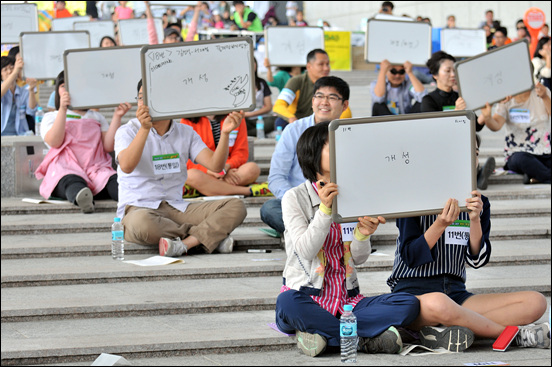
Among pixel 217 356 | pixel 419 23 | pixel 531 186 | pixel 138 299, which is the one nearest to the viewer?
pixel 217 356

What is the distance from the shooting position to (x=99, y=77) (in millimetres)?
7469

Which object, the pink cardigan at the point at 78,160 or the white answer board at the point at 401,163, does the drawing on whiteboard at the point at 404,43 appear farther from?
the white answer board at the point at 401,163

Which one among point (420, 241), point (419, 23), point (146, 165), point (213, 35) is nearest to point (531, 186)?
point (419, 23)

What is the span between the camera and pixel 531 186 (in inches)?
358

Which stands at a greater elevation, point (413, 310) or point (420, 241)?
point (420, 241)

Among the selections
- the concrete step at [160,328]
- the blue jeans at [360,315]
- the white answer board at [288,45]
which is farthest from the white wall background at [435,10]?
the blue jeans at [360,315]

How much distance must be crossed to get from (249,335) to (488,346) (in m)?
1.29

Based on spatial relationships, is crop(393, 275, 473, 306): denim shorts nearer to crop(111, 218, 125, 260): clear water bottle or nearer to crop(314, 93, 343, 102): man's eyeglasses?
crop(314, 93, 343, 102): man's eyeglasses

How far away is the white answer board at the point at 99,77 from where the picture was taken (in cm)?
748

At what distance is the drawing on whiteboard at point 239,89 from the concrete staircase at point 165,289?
3.62 ft

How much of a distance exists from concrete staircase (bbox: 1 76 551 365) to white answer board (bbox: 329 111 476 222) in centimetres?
78

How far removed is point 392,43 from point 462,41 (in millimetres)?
3053

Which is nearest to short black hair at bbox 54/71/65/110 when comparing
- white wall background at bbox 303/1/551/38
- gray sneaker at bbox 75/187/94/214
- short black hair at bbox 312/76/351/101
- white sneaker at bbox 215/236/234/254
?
gray sneaker at bbox 75/187/94/214

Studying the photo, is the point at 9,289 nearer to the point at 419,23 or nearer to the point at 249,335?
the point at 249,335
